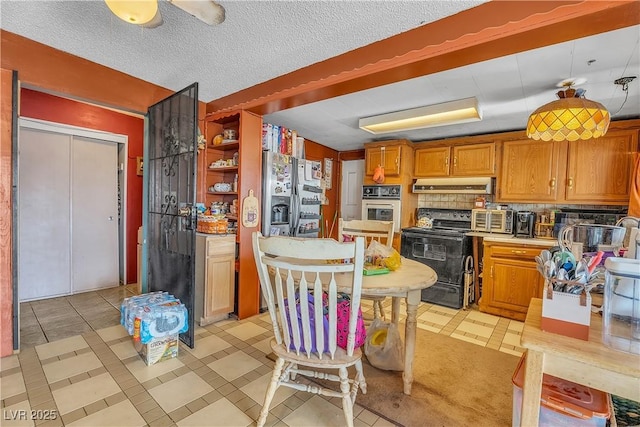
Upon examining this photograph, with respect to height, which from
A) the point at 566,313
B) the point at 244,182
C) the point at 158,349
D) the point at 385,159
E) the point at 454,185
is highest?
the point at 385,159

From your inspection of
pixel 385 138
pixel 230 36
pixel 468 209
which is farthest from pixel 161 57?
pixel 468 209

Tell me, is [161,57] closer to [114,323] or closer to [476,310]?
[114,323]

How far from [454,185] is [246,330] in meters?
3.21

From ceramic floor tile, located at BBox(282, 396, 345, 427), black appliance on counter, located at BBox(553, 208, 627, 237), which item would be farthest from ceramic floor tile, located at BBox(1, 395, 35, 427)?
black appliance on counter, located at BBox(553, 208, 627, 237)

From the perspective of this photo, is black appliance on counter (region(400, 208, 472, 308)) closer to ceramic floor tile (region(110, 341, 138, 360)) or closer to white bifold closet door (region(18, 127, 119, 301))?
ceramic floor tile (region(110, 341, 138, 360))

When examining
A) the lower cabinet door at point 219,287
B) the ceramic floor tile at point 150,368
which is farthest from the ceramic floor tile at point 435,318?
the ceramic floor tile at point 150,368

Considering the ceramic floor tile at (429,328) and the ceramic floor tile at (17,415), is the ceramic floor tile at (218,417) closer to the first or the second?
the ceramic floor tile at (17,415)

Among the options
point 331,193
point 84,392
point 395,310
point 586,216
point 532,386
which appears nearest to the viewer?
point 532,386

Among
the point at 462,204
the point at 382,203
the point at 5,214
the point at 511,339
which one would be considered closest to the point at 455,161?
the point at 462,204

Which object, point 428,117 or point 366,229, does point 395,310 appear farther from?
point 428,117

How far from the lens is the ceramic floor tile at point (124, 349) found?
2217 millimetres

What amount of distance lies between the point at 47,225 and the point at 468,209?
5420mm

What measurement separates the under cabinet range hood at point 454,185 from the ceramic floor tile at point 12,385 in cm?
436

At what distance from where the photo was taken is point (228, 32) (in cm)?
192
